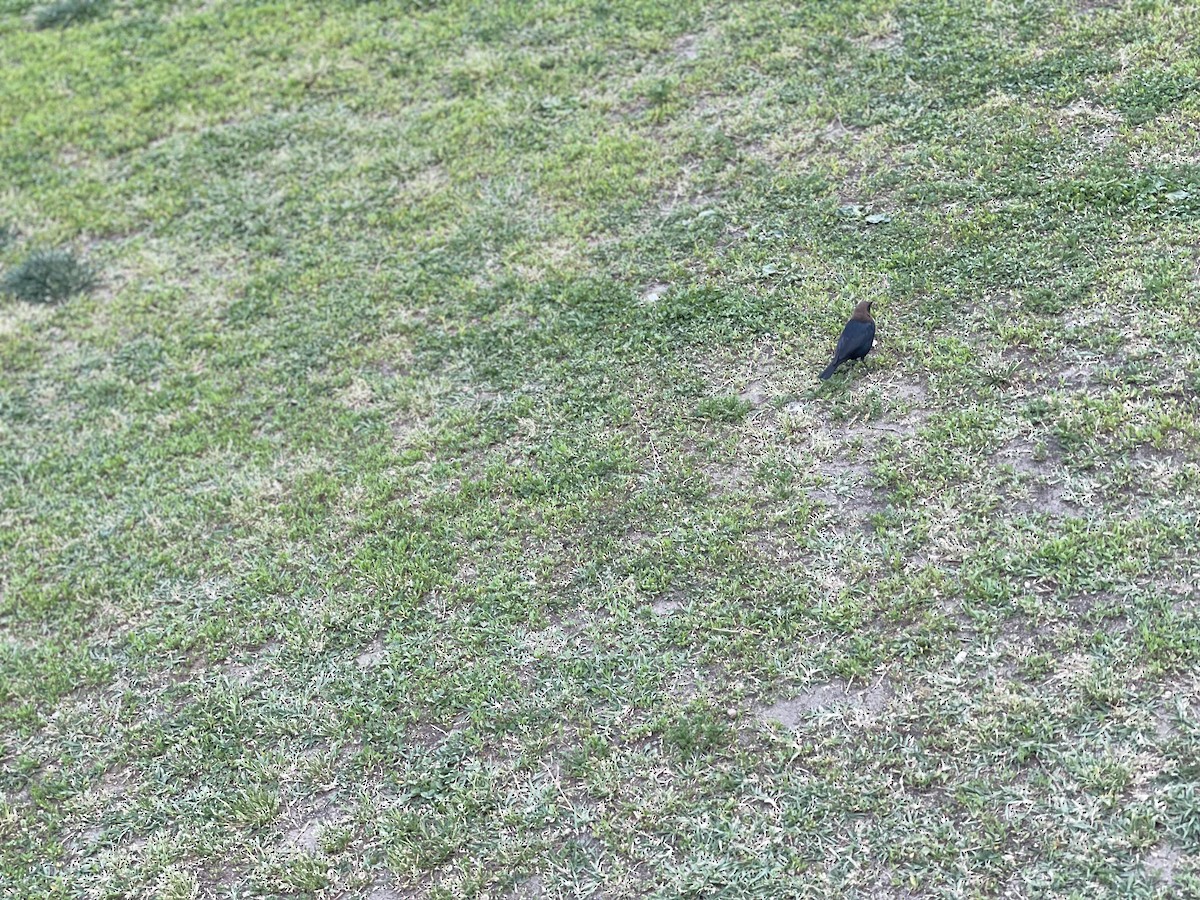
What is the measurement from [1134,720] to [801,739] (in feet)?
2.71

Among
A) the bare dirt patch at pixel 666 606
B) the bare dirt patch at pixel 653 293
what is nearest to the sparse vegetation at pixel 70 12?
the bare dirt patch at pixel 653 293

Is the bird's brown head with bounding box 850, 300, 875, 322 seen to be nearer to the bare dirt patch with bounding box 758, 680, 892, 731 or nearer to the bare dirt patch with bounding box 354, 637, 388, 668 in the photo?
the bare dirt patch with bounding box 758, 680, 892, 731

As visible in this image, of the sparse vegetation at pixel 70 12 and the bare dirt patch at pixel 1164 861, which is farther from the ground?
the sparse vegetation at pixel 70 12

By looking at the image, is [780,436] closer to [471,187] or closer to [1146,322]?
[1146,322]

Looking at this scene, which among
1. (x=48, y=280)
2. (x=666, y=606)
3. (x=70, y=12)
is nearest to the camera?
(x=666, y=606)

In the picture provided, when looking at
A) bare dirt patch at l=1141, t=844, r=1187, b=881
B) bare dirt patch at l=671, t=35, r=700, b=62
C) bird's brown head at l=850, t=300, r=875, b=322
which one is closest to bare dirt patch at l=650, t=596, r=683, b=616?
bird's brown head at l=850, t=300, r=875, b=322

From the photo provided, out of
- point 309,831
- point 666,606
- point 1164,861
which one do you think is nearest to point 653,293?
point 666,606

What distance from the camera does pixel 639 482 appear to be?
3.76 metres

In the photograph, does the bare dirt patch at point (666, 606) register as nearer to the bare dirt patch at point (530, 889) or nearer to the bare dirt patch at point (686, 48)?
the bare dirt patch at point (530, 889)

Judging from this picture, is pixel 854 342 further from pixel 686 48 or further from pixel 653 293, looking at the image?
pixel 686 48

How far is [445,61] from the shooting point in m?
6.55

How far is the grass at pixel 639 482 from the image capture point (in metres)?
2.75

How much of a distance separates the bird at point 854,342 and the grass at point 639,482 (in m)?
0.12

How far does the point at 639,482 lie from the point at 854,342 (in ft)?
3.04
